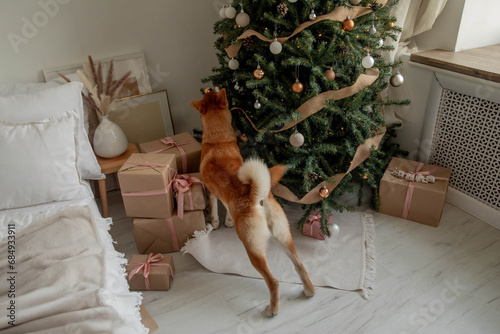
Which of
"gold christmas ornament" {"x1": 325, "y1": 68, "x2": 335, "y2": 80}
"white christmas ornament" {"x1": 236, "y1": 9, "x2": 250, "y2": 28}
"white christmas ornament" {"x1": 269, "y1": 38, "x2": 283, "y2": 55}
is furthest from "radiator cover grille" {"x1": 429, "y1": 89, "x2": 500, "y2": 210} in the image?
"white christmas ornament" {"x1": 236, "y1": 9, "x2": 250, "y2": 28}

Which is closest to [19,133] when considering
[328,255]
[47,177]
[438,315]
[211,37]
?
[47,177]

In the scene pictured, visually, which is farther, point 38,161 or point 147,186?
point 147,186

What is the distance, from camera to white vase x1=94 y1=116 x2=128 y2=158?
2031mm

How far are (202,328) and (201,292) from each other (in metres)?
0.19

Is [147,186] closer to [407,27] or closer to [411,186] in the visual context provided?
[411,186]

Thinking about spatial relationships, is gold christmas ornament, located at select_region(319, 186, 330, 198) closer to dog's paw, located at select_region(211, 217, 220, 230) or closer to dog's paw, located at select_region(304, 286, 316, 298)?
dog's paw, located at select_region(304, 286, 316, 298)

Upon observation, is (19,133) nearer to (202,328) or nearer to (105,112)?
(105,112)

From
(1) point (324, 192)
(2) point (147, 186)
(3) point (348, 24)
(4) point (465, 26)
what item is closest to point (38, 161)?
(2) point (147, 186)

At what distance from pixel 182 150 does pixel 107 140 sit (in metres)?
0.43

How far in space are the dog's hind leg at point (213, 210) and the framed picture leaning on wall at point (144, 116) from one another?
2.53 ft

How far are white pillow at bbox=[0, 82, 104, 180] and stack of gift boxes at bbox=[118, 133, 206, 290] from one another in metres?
0.26

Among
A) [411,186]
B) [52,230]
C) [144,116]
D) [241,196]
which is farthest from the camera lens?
[144,116]

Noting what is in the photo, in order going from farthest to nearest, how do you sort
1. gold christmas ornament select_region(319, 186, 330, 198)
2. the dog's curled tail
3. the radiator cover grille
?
the radiator cover grille
gold christmas ornament select_region(319, 186, 330, 198)
the dog's curled tail

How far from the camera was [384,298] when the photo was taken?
1.59 meters
